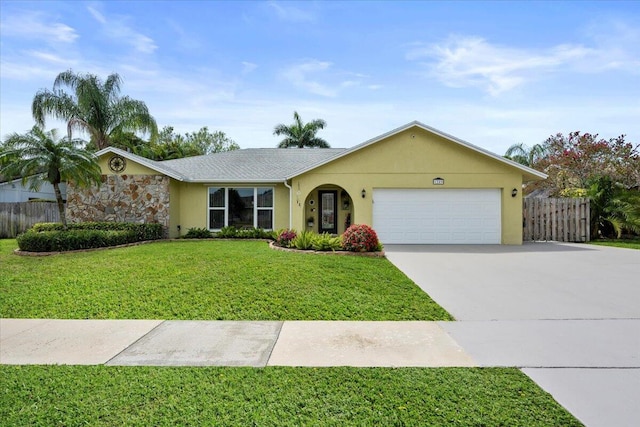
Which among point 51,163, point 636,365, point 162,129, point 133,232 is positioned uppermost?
point 162,129

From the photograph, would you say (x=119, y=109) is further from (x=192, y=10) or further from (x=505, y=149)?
(x=505, y=149)

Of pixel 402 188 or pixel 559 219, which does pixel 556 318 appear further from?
pixel 559 219

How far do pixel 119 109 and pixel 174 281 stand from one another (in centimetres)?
1949

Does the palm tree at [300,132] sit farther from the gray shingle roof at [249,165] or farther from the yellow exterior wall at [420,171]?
the yellow exterior wall at [420,171]

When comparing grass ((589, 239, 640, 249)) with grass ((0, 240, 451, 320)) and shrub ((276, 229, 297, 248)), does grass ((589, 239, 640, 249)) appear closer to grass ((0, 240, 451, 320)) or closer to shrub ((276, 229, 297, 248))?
grass ((0, 240, 451, 320))

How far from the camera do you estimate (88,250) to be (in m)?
12.5

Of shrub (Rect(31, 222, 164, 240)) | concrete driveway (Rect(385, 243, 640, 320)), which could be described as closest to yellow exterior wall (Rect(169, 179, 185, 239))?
shrub (Rect(31, 222, 164, 240))

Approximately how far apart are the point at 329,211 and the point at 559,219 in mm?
Answer: 10180

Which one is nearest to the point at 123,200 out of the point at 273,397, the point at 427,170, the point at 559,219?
the point at 427,170

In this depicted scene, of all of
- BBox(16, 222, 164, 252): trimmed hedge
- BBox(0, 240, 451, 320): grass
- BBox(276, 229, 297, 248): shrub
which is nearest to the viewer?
BBox(0, 240, 451, 320): grass

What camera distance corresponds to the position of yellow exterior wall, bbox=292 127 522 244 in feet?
48.6

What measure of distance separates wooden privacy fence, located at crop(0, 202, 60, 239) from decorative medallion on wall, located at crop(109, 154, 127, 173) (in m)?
5.11

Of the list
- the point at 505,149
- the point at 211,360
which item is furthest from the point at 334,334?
the point at 505,149

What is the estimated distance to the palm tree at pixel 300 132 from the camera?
32.9m
